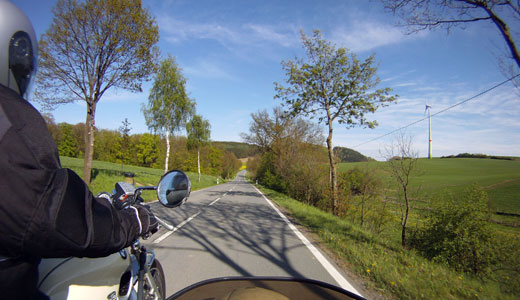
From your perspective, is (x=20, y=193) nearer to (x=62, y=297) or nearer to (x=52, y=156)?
(x=52, y=156)

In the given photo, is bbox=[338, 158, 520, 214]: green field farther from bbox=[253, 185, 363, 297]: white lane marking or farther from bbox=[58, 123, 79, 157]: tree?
bbox=[58, 123, 79, 157]: tree

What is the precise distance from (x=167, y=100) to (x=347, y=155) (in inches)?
675

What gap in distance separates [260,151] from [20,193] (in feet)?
106

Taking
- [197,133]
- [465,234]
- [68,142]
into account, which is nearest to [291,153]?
[465,234]

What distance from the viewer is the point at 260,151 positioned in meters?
33.0

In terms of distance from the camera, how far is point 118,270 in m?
1.77

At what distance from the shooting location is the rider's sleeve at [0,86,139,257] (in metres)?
0.77

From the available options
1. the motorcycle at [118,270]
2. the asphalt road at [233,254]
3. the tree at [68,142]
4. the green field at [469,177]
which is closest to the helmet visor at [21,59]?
the motorcycle at [118,270]

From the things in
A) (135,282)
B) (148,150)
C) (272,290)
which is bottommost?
(135,282)

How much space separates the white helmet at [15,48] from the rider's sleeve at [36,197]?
0.95ft

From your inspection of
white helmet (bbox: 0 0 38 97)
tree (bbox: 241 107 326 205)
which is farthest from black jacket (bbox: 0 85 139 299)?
tree (bbox: 241 107 326 205)

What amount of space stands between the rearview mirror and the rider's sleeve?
818mm

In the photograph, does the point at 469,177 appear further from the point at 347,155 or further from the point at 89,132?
the point at 89,132

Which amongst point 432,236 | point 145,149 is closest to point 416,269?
point 432,236
